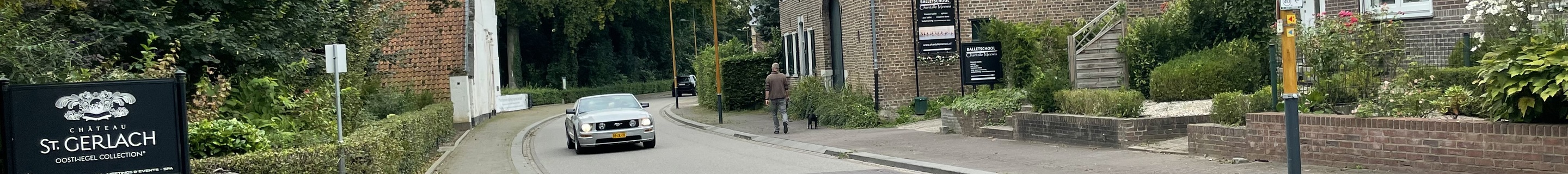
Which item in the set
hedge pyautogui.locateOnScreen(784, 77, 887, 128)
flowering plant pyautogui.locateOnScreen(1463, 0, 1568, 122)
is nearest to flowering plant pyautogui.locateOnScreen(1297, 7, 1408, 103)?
flowering plant pyautogui.locateOnScreen(1463, 0, 1568, 122)

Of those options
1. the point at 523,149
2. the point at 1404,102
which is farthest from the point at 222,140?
the point at 523,149

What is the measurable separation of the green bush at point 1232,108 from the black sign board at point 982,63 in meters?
7.80

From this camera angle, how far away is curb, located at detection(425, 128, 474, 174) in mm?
15009

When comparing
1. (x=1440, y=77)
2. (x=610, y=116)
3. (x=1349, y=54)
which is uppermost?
(x=1349, y=54)

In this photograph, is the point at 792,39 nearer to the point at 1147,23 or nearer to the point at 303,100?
the point at 1147,23

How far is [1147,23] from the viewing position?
1916cm

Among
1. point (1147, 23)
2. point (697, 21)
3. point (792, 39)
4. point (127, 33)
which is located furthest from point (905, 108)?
point (697, 21)

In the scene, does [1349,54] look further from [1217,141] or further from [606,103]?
[606,103]

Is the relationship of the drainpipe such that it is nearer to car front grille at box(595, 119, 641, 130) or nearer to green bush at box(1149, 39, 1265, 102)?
car front grille at box(595, 119, 641, 130)

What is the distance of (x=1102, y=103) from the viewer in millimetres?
15227

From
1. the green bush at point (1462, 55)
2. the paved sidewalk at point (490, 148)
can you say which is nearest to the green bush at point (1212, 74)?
the green bush at point (1462, 55)

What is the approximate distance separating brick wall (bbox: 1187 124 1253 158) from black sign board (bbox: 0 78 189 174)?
8546 millimetres

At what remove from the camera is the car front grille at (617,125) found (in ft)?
58.4

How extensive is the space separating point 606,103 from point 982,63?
5741mm
